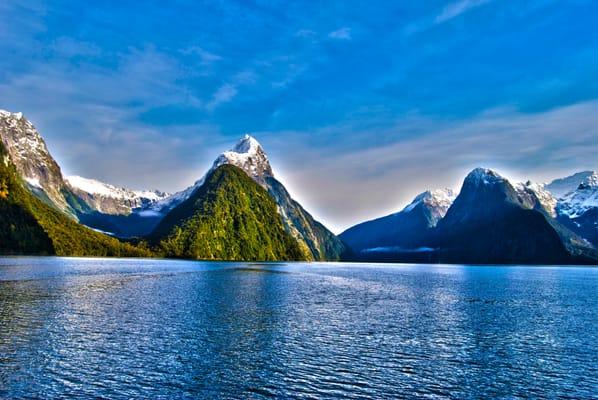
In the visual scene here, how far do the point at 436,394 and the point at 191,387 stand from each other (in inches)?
777

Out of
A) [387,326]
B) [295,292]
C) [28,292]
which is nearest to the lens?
[387,326]

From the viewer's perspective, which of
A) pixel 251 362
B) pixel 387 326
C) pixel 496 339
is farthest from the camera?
pixel 387 326

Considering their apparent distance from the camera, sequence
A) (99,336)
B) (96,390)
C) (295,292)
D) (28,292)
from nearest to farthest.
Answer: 1. (96,390)
2. (99,336)
3. (28,292)
4. (295,292)

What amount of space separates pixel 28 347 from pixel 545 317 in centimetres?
8181

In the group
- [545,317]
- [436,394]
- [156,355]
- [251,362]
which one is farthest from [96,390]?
[545,317]

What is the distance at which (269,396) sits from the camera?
126ft

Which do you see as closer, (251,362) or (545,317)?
(251,362)

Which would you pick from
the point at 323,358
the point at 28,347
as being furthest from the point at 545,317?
the point at 28,347

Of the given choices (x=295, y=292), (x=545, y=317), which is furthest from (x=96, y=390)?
(x=295, y=292)

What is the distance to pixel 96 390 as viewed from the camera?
38.2 metres

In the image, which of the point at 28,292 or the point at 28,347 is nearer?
the point at 28,347

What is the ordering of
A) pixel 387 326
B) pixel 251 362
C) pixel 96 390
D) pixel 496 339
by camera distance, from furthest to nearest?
pixel 387 326
pixel 496 339
pixel 251 362
pixel 96 390

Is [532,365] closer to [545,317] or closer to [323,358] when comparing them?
[323,358]

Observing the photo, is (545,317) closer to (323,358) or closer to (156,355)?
(323,358)
